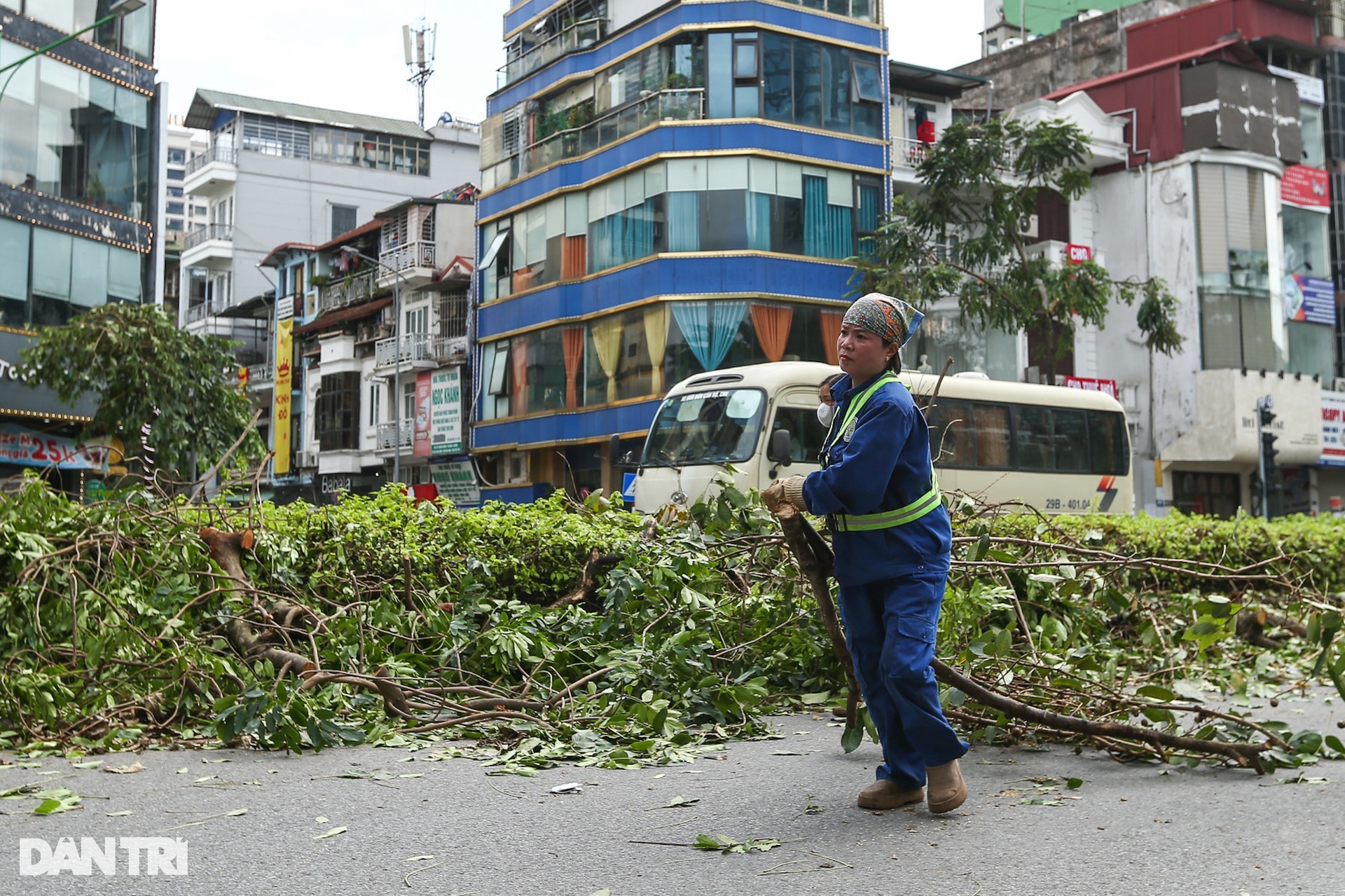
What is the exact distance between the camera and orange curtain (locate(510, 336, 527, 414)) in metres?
38.2

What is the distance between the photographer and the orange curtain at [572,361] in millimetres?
35938

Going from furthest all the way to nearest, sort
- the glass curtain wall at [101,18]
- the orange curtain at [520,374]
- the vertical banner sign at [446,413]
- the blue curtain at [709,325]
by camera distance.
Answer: the vertical banner sign at [446,413], the orange curtain at [520,374], the blue curtain at [709,325], the glass curtain wall at [101,18]

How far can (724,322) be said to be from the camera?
32.6m

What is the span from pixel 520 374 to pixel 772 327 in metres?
8.97

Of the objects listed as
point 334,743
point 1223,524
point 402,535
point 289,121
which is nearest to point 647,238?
point 1223,524

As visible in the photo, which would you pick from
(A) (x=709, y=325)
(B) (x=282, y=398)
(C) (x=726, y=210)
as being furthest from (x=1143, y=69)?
(B) (x=282, y=398)

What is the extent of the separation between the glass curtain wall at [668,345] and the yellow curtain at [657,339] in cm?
2

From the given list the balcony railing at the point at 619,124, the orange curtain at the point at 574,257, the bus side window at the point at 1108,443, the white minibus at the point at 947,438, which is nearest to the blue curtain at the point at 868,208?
the balcony railing at the point at 619,124

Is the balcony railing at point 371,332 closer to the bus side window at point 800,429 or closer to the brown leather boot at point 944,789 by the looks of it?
the bus side window at point 800,429

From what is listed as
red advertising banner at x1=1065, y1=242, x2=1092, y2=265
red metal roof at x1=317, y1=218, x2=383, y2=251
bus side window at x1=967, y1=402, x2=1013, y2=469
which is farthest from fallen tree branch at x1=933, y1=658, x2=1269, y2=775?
red metal roof at x1=317, y1=218, x2=383, y2=251

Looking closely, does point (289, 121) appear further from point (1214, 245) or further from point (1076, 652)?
point (1076, 652)

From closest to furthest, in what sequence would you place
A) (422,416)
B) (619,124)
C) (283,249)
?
(619,124), (422,416), (283,249)

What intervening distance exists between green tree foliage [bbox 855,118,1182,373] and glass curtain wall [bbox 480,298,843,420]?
3150 millimetres

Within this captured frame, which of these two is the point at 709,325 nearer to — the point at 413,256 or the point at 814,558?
the point at 413,256
